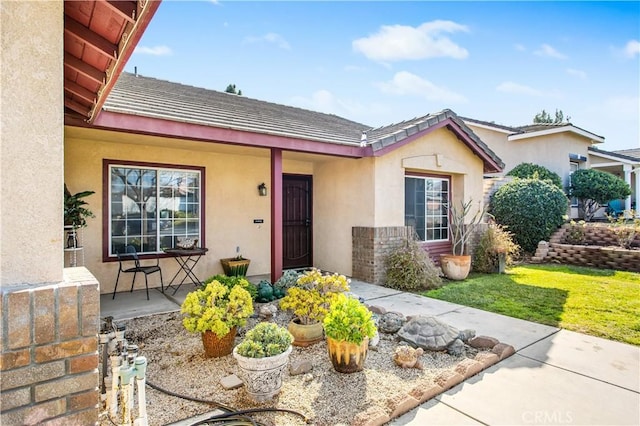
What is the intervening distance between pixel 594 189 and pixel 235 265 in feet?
53.1

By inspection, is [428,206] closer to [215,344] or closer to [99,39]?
[215,344]

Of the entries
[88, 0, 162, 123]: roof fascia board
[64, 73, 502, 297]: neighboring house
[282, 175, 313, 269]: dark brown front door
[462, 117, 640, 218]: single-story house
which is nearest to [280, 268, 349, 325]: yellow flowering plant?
[64, 73, 502, 297]: neighboring house

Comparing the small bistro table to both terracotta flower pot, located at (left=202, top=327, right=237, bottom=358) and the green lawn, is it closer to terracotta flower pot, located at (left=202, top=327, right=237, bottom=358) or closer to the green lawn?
terracotta flower pot, located at (left=202, top=327, right=237, bottom=358)

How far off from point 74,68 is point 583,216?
784 inches

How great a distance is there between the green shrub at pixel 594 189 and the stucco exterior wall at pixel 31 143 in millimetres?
19069

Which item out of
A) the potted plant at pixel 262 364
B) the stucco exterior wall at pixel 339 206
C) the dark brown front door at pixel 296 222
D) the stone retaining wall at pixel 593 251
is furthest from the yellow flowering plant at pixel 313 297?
the stone retaining wall at pixel 593 251

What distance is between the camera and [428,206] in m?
9.42

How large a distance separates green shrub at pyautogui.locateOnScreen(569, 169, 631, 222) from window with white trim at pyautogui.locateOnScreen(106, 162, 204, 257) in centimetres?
1671

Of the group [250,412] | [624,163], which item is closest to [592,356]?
[250,412]

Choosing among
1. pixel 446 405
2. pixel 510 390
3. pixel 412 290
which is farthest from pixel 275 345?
pixel 412 290

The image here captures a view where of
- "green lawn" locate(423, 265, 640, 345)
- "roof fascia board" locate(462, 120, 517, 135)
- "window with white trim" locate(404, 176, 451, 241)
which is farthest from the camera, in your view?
"roof fascia board" locate(462, 120, 517, 135)

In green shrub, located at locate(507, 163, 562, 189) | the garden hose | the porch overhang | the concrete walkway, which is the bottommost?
the concrete walkway

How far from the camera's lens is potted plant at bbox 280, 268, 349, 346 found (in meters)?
4.42

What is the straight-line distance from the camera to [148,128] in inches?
203
